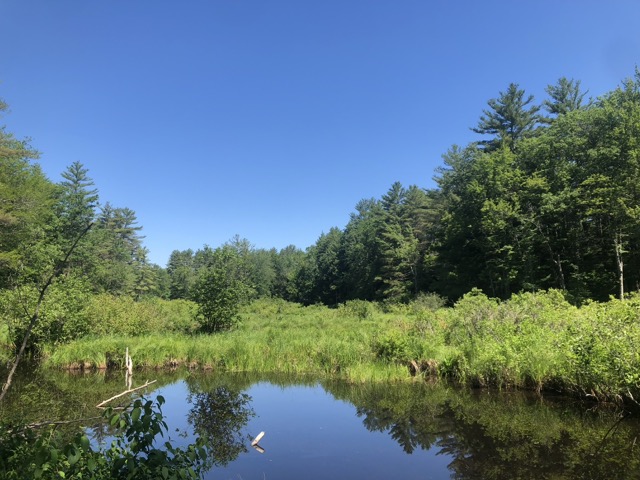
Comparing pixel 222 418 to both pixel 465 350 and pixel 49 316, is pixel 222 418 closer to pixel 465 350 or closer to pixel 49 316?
pixel 465 350

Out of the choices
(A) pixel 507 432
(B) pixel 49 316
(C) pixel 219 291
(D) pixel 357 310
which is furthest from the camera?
(D) pixel 357 310

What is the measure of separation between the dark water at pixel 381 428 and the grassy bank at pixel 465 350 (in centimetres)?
77

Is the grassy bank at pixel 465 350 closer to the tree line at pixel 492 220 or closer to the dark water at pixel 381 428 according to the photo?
the dark water at pixel 381 428

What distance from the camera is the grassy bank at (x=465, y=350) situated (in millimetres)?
9625

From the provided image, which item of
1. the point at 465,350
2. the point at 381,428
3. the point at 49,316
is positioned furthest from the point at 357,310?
the point at 381,428

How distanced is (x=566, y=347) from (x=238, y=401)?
9167mm

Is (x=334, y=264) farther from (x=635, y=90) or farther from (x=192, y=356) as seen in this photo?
(x=192, y=356)

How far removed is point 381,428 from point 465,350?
5377mm

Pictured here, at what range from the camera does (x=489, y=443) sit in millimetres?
8297

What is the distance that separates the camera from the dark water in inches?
291

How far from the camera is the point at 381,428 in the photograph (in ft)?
32.3

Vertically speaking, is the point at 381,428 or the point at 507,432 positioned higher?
the point at 507,432

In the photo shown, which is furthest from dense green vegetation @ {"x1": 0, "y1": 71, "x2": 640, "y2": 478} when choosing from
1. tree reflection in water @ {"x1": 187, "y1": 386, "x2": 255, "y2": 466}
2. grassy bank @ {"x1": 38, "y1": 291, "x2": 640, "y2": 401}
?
tree reflection in water @ {"x1": 187, "y1": 386, "x2": 255, "y2": 466}

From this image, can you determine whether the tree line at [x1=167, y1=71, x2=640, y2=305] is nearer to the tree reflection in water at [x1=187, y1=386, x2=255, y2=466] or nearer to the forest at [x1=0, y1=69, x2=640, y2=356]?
the forest at [x1=0, y1=69, x2=640, y2=356]
